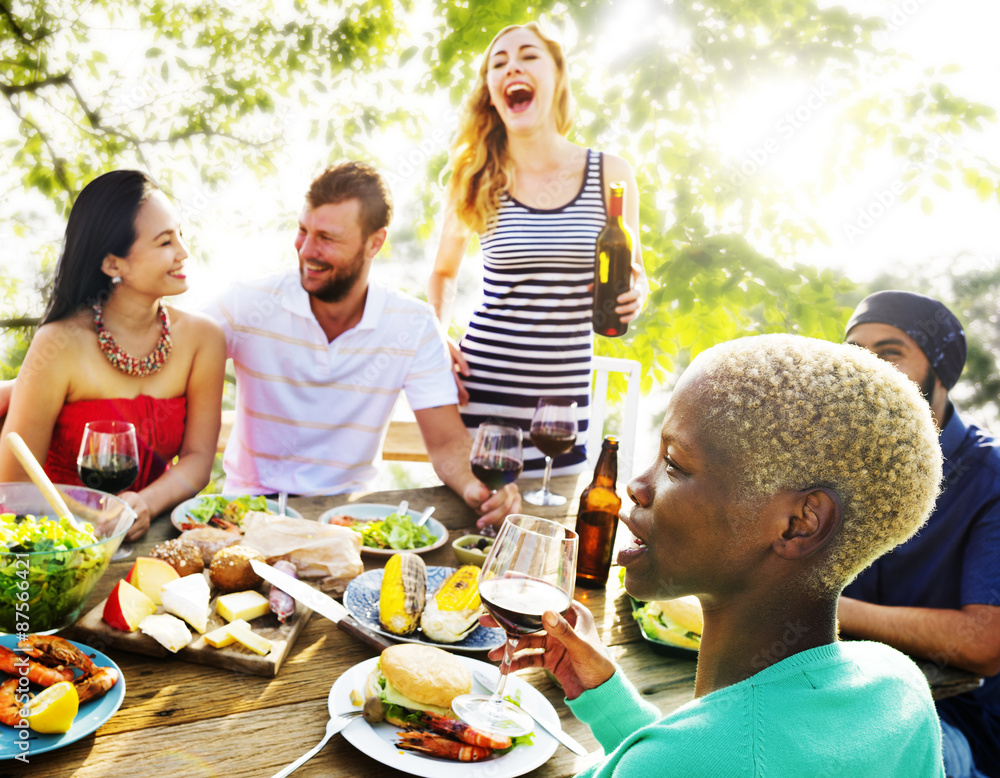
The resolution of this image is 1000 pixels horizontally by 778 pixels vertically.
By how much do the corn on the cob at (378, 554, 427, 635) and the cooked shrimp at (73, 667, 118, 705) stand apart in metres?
0.49

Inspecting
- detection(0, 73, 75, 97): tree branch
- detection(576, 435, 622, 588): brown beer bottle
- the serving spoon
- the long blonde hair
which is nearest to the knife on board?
the serving spoon

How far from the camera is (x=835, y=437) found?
0.78 meters

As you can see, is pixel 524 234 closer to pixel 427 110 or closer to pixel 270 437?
pixel 270 437

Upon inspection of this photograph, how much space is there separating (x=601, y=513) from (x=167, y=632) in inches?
43.8

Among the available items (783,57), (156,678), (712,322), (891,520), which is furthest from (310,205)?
(783,57)

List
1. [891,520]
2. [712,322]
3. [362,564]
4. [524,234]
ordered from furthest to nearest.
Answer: [712,322]
[524,234]
[362,564]
[891,520]

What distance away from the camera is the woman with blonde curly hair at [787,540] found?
2.41ft

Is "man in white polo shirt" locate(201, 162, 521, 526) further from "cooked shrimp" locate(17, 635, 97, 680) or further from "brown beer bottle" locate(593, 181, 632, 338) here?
"cooked shrimp" locate(17, 635, 97, 680)

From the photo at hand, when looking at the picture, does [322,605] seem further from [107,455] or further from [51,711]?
[107,455]

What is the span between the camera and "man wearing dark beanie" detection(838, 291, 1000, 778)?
169 cm

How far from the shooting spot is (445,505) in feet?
7.73

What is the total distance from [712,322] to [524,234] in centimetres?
140

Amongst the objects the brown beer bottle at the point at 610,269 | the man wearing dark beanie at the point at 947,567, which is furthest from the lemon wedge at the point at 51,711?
the brown beer bottle at the point at 610,269

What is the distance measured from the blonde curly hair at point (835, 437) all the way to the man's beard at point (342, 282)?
224cm
